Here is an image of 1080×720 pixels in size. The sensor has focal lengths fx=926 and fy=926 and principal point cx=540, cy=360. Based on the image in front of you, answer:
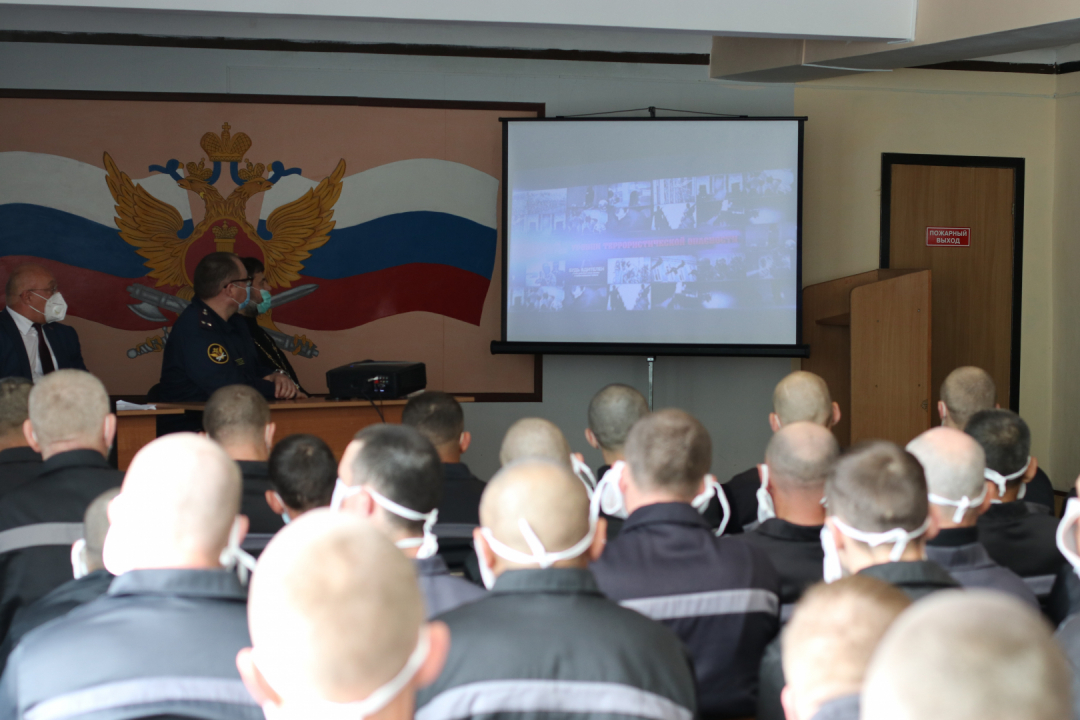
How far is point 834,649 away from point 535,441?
5.51ft

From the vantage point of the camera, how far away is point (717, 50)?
5.86 m

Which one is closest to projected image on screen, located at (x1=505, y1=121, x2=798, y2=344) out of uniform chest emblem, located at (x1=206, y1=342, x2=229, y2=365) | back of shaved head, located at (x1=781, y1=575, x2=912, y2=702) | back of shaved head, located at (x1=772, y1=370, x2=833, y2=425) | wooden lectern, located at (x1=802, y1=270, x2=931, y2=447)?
wooden lectern, located at (x1=802, y1=270, x2=931, y2=447)

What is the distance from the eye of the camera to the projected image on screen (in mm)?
5738

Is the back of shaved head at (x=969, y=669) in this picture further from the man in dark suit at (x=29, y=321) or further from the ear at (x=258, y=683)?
the man in dark suit at (x=29, y=321)

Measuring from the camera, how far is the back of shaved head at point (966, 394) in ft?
11.7

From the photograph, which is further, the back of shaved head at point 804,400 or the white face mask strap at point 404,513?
the back of shaved head at point 804,400

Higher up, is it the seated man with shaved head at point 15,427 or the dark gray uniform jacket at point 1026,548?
the seated man with shaved head at point 15,427

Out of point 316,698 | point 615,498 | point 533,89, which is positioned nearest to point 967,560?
point 615,498

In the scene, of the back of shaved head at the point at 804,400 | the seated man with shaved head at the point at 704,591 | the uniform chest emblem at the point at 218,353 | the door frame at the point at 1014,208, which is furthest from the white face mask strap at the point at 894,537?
the door frame at the point at 1014,208

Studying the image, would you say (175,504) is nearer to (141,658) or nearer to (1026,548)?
(141,658)

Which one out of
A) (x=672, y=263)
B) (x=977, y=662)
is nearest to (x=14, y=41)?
(x=672, y=263)

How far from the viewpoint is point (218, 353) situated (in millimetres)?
4250

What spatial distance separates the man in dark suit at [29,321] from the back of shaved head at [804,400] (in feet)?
11.1

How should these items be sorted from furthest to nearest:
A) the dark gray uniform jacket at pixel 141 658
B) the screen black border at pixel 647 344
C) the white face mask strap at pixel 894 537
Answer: the screen black border at pixel 647 344, the white face mask strap at pixel 894 537, the dark gray uniform jacket at pixel 141 658
